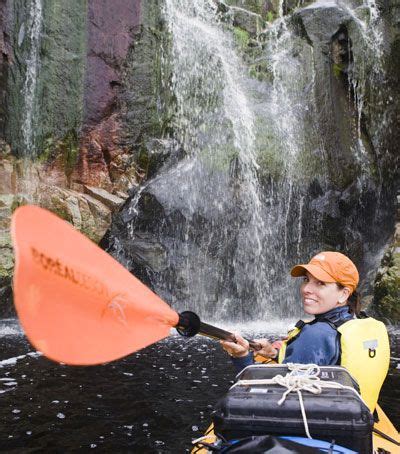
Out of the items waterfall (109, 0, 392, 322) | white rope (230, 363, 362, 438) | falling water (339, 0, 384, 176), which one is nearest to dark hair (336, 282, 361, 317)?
white rope (230, 363, 362, 438)

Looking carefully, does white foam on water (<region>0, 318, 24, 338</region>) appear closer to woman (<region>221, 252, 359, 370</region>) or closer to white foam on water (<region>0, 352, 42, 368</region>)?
white foam on water (<region>0, 352, 42, 368</region>)

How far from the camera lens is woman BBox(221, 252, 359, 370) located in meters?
2.73

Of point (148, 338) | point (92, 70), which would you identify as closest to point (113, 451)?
point (148, 338)

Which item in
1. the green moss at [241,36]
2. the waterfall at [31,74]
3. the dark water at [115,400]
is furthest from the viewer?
the green moss at [241,36]

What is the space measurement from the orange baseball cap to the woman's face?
4 centimetres

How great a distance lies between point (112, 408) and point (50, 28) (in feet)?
30.6

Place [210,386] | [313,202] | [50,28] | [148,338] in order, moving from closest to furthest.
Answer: [148,338] → [210,386] → [50,28] → [313,202]

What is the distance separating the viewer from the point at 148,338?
8.86ft

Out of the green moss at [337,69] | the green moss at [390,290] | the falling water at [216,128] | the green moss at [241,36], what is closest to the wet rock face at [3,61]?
the falling water at [216,128]

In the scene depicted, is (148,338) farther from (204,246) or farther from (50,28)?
(50,28)

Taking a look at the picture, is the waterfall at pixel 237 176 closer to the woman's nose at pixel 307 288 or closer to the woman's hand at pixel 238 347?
the woman's hand at pixel 238 347

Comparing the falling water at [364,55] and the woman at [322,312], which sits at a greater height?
the falling water at [364,55]

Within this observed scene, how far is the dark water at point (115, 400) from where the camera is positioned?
4.12 m

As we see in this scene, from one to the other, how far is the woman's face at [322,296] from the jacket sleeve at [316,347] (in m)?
0.23
